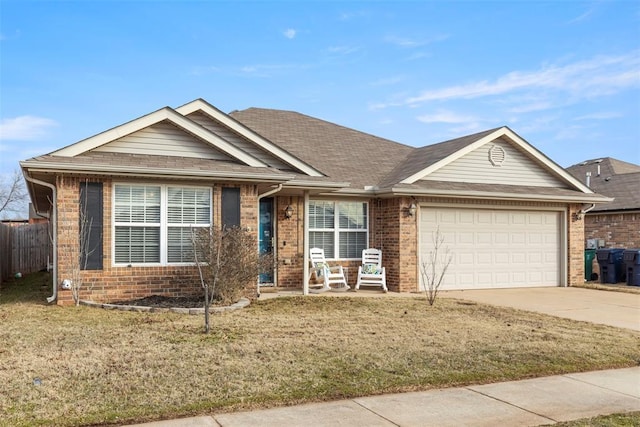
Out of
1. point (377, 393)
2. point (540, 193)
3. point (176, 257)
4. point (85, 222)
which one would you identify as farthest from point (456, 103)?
point (377, 393)

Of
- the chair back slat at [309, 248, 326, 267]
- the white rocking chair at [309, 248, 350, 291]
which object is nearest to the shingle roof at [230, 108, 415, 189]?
the chair back slat at [309, 248, 326, 267]

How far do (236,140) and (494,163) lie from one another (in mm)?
7338

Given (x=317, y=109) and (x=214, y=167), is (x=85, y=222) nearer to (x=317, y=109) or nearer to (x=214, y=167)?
(x=214, y=167)

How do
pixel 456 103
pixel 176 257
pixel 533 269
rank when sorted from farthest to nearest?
pixel 456 103 < pixel 533 269 < pixel 176 257

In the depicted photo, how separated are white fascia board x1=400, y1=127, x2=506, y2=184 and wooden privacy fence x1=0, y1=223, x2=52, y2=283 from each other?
11737mm

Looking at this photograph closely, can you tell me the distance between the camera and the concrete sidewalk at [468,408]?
495 cm

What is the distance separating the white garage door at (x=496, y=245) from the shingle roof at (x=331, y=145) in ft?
7.17

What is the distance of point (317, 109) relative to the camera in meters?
24.1

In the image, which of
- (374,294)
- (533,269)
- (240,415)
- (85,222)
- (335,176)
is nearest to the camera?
(240,415)

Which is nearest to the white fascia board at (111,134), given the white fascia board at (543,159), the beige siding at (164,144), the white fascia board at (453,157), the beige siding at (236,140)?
the beige siding at (164,144)

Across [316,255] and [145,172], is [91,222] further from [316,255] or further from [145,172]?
[316,255]

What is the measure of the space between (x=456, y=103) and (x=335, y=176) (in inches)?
251

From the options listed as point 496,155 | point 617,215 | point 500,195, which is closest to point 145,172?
point 500,195

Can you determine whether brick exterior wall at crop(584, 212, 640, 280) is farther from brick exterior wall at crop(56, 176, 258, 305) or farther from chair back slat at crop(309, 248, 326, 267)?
brick exterior wall at crop(56, 176, 258, 305)
